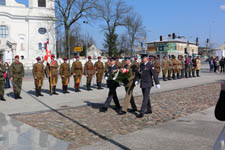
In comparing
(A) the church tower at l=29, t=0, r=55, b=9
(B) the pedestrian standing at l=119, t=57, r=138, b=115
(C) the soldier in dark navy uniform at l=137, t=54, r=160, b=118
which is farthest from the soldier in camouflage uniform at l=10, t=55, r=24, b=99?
(A) the church tower at l=29, t=0, r=55, b=9

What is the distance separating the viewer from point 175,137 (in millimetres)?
5645

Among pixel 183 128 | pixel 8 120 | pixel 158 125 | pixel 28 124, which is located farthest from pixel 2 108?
pixel 183 128

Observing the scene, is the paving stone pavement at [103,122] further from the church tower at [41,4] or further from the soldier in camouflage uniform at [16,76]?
the church tower at [41,4]

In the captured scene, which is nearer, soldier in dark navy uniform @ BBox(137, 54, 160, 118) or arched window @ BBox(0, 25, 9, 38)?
soldier in dark navy uniform @ BBox(137, 54, 160, 118)

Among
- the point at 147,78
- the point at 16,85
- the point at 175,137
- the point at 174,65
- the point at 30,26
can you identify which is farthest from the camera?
the point at 30,26

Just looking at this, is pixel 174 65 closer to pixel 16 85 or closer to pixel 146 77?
pixel 16 85

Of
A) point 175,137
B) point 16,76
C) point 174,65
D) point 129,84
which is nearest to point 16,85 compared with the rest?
point 16,76

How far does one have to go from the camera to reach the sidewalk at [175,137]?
5070 mm

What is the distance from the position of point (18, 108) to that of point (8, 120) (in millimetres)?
2112

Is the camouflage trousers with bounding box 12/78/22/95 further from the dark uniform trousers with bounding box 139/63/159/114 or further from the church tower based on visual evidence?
the church tower

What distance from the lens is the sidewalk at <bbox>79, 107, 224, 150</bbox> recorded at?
16.6 feet

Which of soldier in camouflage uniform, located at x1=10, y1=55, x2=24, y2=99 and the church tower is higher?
the church tower

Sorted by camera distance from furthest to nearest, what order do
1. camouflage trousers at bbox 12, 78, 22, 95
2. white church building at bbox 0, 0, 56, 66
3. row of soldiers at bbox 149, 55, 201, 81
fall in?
white church building at bbox 0, 0, 56, 66, row of soldiers at bbox 149, 55, 201, 81, camouflage trousers at bbox 12, 78, 22, 95

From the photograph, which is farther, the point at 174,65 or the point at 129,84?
the point at 174,65
